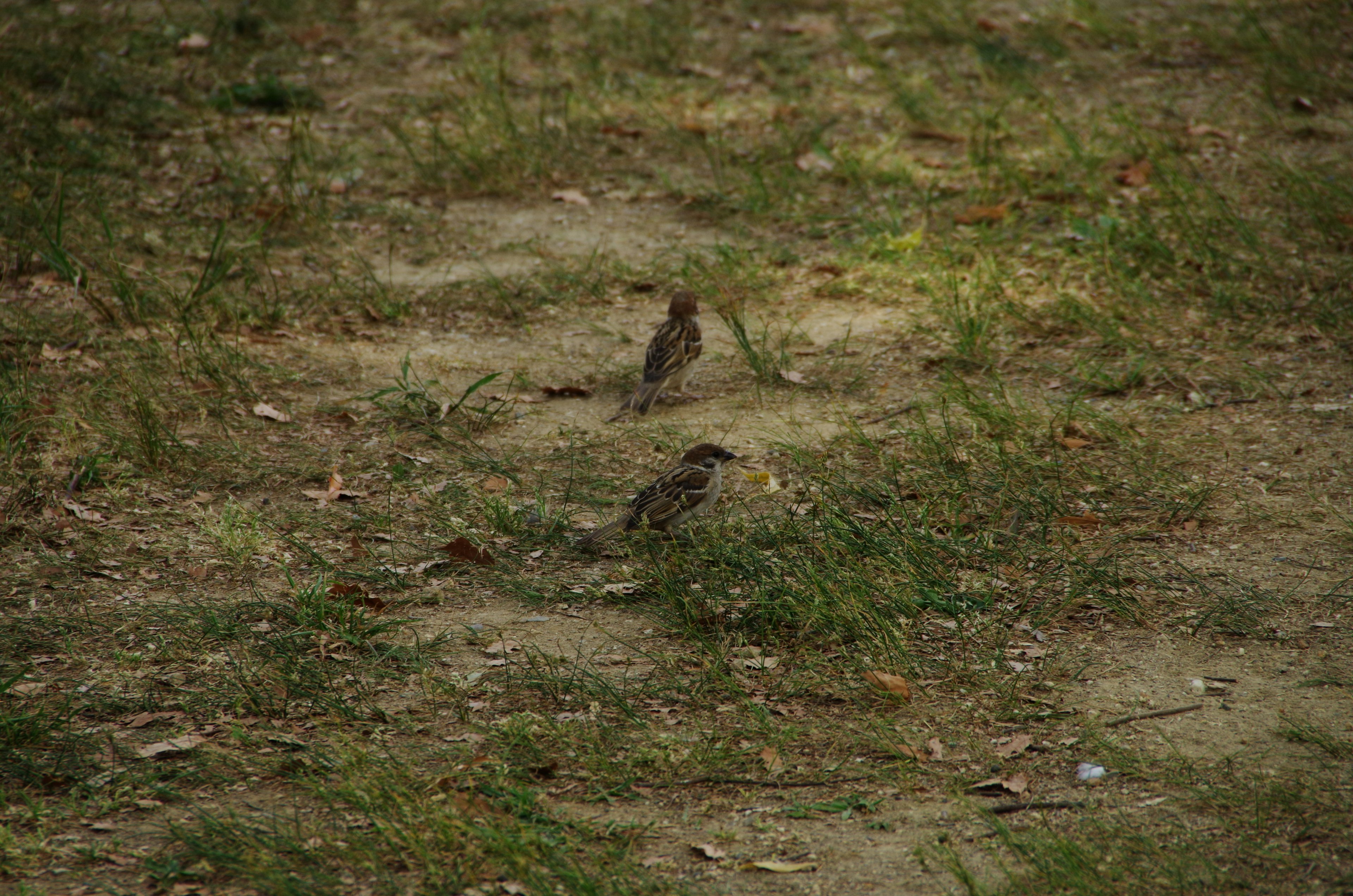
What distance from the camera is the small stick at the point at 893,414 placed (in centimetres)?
668

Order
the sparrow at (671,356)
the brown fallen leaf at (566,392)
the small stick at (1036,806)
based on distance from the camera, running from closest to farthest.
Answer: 1. the small stick at (1036,806)
2. the sparrow at (671,356)
3. the brown fallen leaf at (566,392)

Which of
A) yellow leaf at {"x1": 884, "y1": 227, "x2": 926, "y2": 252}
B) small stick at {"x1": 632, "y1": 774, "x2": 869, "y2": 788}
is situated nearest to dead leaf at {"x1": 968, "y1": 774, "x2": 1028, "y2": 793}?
small stick at {"x1": 632, "y1": 774, "x2": 869, "y2": 788}

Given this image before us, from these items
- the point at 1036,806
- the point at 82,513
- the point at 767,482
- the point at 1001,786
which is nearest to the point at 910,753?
the point at 1001,786

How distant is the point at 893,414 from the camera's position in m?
6.74

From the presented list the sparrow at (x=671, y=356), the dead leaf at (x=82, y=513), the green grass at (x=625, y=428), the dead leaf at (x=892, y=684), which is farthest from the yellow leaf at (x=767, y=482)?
the dead leaf at (x=82, y=513)

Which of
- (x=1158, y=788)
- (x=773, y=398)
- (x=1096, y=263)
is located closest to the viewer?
(x=1158, y=788)

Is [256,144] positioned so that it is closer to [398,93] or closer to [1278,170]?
[398,93]

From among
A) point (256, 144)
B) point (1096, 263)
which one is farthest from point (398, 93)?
point (1096, 263)

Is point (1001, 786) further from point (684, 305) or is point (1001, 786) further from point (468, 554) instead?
point (684, 305)

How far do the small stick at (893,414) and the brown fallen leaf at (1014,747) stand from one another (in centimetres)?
268

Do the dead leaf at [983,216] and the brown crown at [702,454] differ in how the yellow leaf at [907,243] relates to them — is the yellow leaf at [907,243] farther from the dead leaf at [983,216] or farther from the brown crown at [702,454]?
the brown crown at [702,454]

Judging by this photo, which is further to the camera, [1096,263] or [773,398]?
[1096,263]

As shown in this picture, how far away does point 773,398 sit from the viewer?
7.08m

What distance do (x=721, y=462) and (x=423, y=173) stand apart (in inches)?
203
